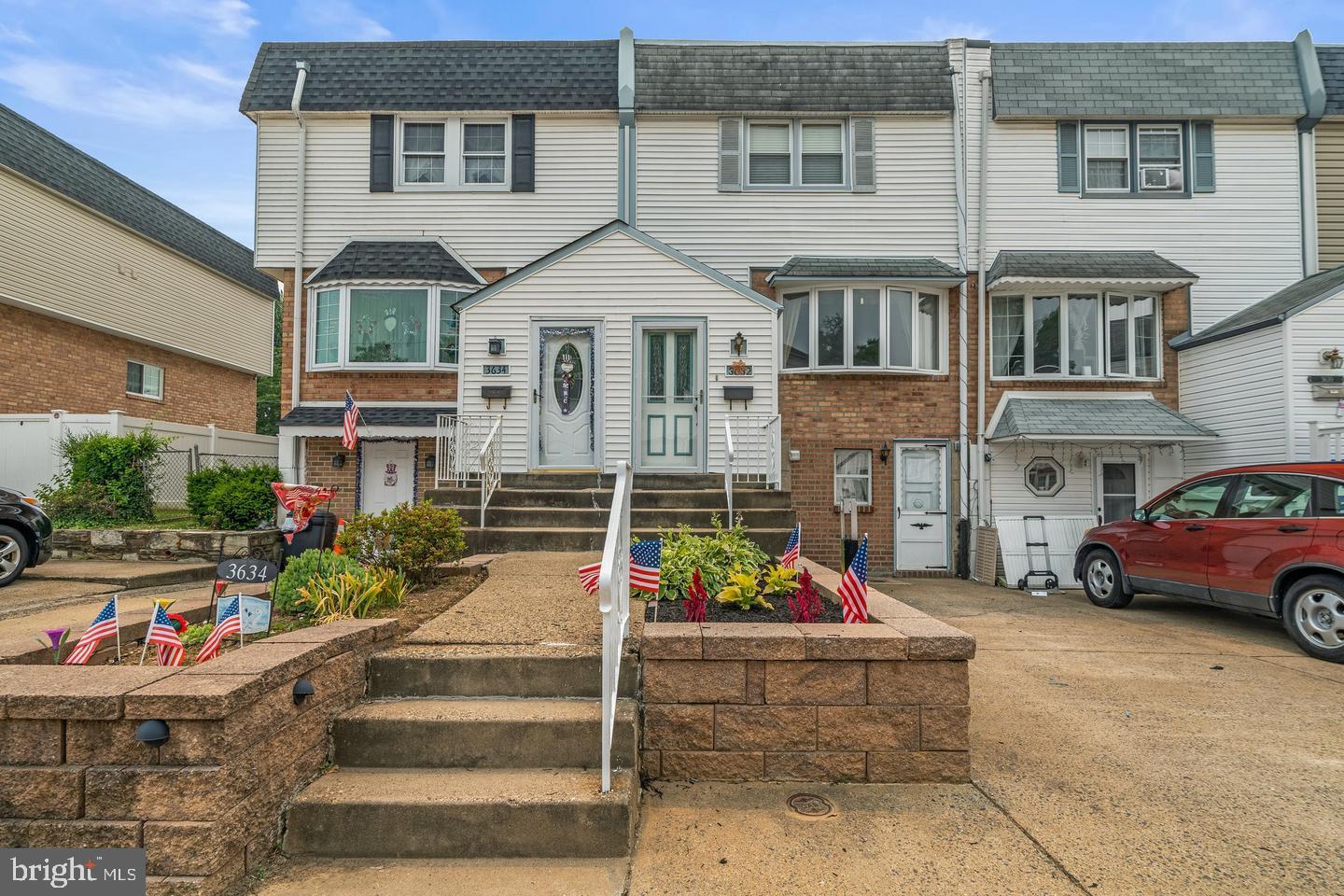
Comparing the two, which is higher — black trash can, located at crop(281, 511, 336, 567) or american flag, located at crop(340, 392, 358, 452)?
american flag, located at crop(340, 392, 358, 452)

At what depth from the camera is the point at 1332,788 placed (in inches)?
133

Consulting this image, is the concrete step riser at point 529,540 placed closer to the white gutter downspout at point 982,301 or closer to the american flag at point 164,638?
the american flag at point 164,638

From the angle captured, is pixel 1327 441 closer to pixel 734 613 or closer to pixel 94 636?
pixel 734 613

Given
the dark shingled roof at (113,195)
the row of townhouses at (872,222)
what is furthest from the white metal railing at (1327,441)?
the dark shingled roof at (113,195)

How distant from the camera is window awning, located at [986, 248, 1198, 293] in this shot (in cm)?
1056

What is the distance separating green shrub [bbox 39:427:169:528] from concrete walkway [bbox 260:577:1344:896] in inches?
329

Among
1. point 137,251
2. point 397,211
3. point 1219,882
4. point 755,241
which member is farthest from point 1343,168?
point 137,251

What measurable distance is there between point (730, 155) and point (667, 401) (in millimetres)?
4747

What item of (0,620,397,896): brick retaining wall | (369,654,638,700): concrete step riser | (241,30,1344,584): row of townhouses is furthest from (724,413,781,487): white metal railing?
(0,620,397,896): brick retaining wall

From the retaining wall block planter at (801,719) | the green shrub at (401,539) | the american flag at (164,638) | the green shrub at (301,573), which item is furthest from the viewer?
the green shrub at (401,539)

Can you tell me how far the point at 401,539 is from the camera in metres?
5.13

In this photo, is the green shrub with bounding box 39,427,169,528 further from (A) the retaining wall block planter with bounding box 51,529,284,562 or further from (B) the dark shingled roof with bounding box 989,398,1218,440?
(B) the dark shingled roof with bounding box 989,398,1218,440

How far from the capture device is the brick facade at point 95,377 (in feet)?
42.4

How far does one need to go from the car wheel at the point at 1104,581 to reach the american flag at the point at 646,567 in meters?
6.52
